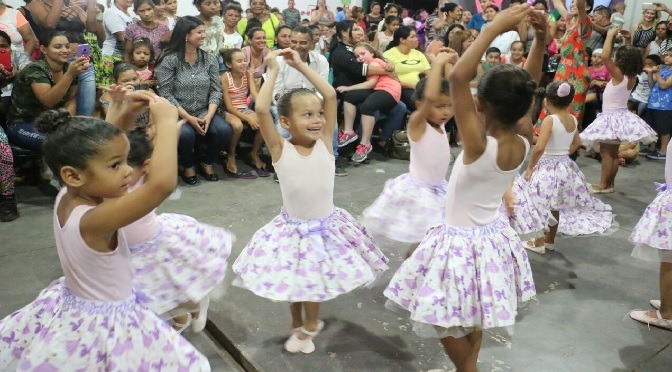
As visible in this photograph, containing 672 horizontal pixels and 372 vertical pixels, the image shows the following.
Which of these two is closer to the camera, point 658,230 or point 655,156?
point 658,230

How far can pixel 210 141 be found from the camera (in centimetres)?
586

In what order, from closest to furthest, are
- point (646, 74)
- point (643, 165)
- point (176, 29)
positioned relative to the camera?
point (176, 29)
point (643, 165)
point (646, 74)

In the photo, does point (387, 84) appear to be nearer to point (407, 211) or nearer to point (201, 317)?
point (407, 211)

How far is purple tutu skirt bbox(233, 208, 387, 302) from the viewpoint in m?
2.68

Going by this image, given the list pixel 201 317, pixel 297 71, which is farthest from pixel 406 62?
pixel 201 317

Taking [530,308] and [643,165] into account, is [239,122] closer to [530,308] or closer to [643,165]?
[530,308]

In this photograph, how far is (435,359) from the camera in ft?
9.28

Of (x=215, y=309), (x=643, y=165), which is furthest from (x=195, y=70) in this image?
(x=643, y=165)

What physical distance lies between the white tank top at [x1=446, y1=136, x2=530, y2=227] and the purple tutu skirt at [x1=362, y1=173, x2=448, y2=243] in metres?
0.80

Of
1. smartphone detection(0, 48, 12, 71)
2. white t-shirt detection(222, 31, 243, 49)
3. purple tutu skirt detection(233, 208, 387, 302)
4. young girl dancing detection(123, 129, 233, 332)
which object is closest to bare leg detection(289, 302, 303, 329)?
purple tutu skirt detection(233, 208, 387, 302)

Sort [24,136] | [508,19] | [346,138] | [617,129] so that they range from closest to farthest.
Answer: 1. [508,19]
2. [24,136]
3. [617,129]
4. [346,138]

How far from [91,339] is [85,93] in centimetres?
398

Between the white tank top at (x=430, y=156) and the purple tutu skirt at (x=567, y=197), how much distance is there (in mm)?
978

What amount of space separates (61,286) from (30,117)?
11.7 ft
